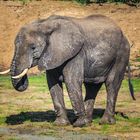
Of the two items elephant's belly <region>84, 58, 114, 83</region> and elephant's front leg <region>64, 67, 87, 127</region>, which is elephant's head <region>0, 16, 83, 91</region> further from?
elephant's belly <region>84, 58, 114, 83</region>

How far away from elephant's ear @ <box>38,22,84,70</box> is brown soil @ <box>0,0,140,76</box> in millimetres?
20788

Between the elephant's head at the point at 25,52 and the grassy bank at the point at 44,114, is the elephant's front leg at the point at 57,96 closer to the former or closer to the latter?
the grassy bank at the point at 44,114

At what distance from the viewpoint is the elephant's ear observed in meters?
14.0

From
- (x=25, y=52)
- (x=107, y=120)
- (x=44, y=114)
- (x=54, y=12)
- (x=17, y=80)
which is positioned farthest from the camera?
(x=54, y=12)

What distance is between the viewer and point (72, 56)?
1407 cm

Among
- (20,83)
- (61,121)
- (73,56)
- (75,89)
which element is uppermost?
(73,56)

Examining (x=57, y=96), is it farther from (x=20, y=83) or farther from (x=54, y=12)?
(x=54, y=12)

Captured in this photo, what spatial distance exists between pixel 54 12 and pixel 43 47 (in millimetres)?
22505

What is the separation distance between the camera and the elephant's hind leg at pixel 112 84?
15.1 metres

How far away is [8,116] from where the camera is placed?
16.3 m

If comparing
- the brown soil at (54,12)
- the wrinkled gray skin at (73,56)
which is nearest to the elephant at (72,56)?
the wrinkled gray skin at (73,56)

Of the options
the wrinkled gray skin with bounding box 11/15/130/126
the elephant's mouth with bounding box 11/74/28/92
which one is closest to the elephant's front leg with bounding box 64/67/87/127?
the wrinkled gray skin with bounding box 11/15/130/126

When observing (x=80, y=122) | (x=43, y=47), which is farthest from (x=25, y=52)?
(x=80, y=122)

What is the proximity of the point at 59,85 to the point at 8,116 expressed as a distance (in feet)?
7.50
